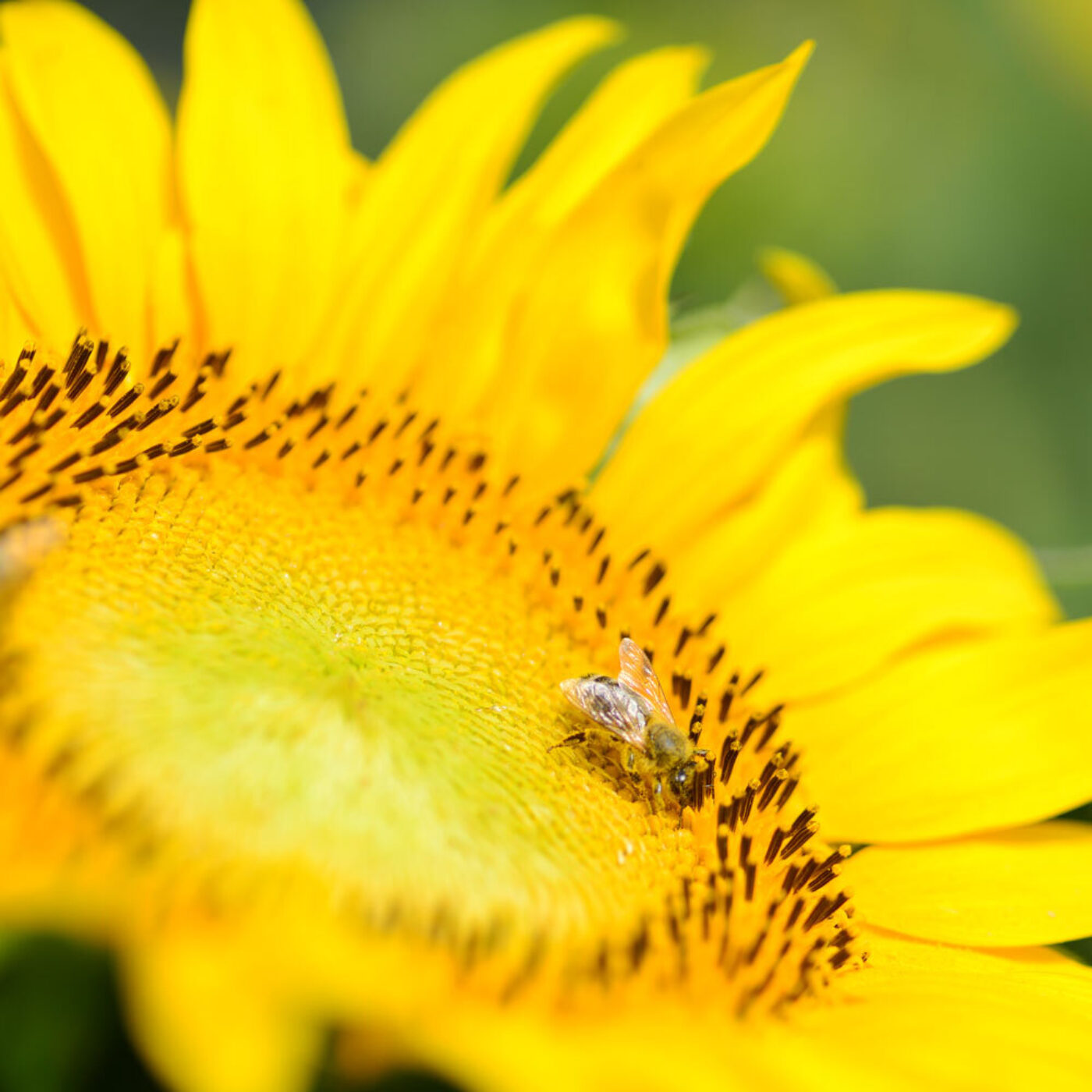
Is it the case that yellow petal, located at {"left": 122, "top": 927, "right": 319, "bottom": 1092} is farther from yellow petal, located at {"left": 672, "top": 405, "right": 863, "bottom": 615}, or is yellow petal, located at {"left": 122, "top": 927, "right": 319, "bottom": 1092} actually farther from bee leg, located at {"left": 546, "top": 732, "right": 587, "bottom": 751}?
yellow petal, located at {"left": 672, "top": 405, "right": 863, "bottom": 615}

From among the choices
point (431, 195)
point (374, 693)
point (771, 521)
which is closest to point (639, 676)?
point (374, 693)

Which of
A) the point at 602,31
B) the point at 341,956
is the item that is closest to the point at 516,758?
the point at 341,956

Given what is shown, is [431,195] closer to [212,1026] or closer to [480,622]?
[480,622]

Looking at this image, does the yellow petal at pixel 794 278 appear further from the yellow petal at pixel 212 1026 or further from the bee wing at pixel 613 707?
the yellow petal at pixel 212 1026

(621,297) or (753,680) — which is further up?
(621,297)

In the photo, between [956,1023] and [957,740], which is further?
[957,740]

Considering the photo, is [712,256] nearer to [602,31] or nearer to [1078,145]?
[602,31]
